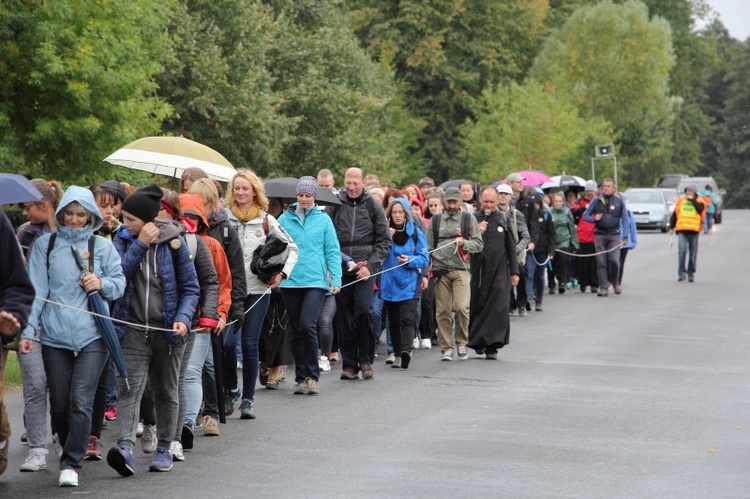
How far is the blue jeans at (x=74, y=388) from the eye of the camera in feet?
25.4

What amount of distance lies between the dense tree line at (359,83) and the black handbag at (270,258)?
695cm

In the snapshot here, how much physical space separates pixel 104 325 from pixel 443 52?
53.7 m

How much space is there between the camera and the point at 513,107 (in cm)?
5606

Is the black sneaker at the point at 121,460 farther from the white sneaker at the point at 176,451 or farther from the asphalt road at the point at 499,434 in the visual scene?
the white sneaker at the point at 176,451

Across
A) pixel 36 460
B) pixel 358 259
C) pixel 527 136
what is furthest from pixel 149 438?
pixel 527 136

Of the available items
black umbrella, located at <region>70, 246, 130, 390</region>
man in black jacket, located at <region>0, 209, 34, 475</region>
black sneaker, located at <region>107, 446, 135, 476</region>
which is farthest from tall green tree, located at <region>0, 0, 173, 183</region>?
man in black jacket, located at <region>0, 209, 34, 475</region>

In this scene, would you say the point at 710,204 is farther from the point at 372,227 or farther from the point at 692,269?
the point at 372,227

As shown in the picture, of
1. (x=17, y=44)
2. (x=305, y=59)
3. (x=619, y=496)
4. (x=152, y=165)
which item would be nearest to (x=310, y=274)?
(x=152, y=165)

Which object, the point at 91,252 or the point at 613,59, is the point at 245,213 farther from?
the point at 613,59

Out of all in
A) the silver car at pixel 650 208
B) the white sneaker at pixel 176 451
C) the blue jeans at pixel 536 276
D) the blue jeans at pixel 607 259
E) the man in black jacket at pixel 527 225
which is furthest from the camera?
the silver car at pixel 650 208

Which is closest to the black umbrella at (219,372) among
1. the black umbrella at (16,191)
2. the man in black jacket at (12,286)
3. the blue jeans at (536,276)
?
the black umbrella at (16,191)

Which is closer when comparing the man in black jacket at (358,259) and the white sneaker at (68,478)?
the white sneaker at (68,478)

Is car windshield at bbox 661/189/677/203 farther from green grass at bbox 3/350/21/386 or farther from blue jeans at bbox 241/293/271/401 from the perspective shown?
blue jeans at bbox 241/293/271/401

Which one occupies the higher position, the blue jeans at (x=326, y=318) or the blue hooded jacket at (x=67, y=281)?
the blue hooded jacket at (x=67, y=281)
